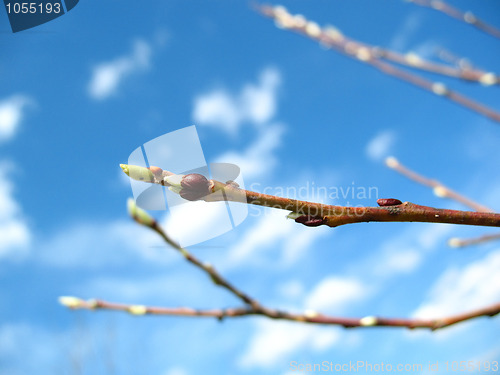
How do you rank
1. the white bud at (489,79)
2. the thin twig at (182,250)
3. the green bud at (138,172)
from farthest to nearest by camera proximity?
1. the white bud at (489,79)
2. the green bud at (138,172)
3. the thin twig at (182,250)

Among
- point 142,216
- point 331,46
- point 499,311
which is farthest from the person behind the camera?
point 331,46

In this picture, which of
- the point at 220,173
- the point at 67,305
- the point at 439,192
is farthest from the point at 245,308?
the point at 439,192

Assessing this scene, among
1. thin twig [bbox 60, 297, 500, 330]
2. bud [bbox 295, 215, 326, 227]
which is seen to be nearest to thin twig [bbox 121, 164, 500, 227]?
bud [bbox 295, 215, 326, 227]

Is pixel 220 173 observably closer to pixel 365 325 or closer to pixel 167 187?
pixel 167 187

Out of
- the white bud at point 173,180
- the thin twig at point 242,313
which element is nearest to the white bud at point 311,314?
the thin twig at point 242,313

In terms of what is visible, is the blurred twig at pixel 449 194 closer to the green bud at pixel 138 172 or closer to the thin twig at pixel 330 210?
the thin twig at pixel 330 210

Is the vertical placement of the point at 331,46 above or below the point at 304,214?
above
